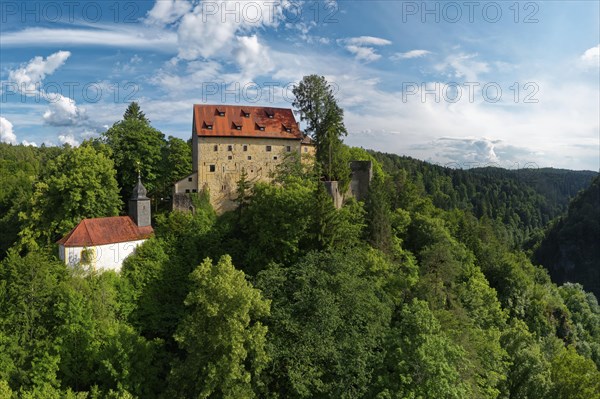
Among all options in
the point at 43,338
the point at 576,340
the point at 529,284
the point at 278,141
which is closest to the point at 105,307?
the point at 43,338

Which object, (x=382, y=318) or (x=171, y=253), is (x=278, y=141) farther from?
(x=382, y=318)

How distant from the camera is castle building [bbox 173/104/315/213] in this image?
120ft

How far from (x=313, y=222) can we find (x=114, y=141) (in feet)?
64.2

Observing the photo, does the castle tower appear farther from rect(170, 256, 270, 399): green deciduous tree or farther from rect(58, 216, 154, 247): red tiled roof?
rect(170, 256, 270, 399): green deciduous tree

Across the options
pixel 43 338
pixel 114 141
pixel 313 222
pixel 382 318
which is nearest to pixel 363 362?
pixel 382 318

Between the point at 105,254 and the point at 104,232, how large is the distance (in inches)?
58.8

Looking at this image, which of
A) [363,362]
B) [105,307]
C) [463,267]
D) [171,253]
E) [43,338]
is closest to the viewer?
[363,362]

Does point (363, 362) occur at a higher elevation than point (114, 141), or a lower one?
lower

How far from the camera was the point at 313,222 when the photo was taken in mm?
28672

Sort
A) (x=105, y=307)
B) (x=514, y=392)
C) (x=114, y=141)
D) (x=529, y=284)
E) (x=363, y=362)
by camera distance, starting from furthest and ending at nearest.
A: 1. (x=529, y=284)
2. (x=114, y=141)
3. (x=514, y=392)
4. (x=105, y=307)
5. (x=363, y=362)

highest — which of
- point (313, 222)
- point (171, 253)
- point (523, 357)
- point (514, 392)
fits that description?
point (313, 222)

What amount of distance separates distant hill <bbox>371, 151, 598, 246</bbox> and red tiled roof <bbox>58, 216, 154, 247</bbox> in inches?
4002

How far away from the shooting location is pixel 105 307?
25.6 m

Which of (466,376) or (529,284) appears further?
(529,284)
